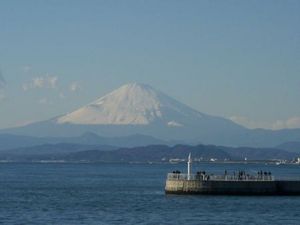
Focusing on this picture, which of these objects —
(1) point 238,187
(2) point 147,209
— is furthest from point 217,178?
(2) point 147,209

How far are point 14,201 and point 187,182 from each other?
1215cm

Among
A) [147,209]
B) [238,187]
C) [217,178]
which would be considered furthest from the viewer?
[217,178]

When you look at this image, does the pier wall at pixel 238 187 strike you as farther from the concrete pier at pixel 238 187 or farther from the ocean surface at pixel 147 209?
the ocean surface at pixel 147 209

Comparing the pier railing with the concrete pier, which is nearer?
the concrete pier

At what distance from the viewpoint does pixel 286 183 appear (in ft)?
229

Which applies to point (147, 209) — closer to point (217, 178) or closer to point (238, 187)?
point (238, 187)

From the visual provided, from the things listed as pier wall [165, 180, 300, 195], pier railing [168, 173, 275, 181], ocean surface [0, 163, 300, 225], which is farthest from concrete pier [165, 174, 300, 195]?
ocean surface [0, 163, 300, 225]

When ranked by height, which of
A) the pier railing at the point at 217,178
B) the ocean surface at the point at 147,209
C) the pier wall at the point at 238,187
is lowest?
the ocean surface at the point at 147,209

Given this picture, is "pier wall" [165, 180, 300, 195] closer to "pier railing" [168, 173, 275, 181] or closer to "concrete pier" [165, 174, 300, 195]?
"concrete pier" [165, 174, 300, 195]

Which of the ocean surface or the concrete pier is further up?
the concrete pier

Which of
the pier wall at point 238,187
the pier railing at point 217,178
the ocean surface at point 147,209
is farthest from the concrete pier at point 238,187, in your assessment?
the ocean surface at point 147,209

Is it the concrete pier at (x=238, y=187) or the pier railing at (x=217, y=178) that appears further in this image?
the pier railing at (x=217, y=178)

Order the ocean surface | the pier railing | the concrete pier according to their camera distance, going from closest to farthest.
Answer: the ocean surface → the concrete pier → the pier railing

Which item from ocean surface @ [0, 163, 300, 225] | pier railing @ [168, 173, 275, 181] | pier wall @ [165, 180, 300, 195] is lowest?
ocean surface @ [0, 163, 300, 225]
